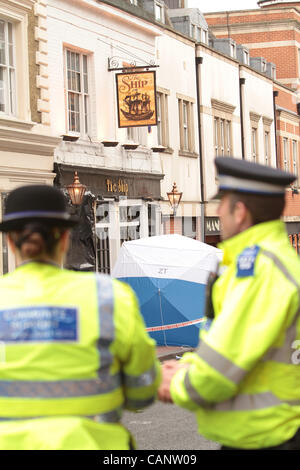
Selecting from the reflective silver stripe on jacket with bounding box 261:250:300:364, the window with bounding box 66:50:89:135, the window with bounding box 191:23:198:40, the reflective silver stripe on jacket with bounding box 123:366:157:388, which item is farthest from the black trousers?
the window with bounding box 191:23:198:40

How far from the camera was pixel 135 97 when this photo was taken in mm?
22141

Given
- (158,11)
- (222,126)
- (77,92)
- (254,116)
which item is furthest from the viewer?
(254,116)

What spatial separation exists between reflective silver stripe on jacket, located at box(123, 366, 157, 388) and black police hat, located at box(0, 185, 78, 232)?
63 centimetres

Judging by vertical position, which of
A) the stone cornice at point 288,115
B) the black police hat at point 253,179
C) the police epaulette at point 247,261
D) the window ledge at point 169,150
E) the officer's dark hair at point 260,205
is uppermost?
the stone cornice at point 288,115

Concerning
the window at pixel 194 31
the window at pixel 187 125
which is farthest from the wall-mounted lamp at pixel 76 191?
the window at pixel 194 31

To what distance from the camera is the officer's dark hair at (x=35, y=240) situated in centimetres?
362

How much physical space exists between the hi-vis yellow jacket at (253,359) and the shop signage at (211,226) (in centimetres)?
2670

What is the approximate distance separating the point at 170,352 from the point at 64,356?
13677mm

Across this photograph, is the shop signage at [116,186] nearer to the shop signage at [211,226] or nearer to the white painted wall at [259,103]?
the shop signage at [211,226]

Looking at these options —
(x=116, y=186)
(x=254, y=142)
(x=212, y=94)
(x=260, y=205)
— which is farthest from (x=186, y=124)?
(x=260, y=205)

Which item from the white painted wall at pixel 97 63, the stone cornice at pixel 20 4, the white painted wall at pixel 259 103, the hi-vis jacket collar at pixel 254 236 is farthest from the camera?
the white painted wall at pixel 259 103

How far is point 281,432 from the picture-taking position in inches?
148

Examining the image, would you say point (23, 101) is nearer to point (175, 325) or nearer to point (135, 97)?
point (135, 97)

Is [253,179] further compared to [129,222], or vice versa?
[129,222]
